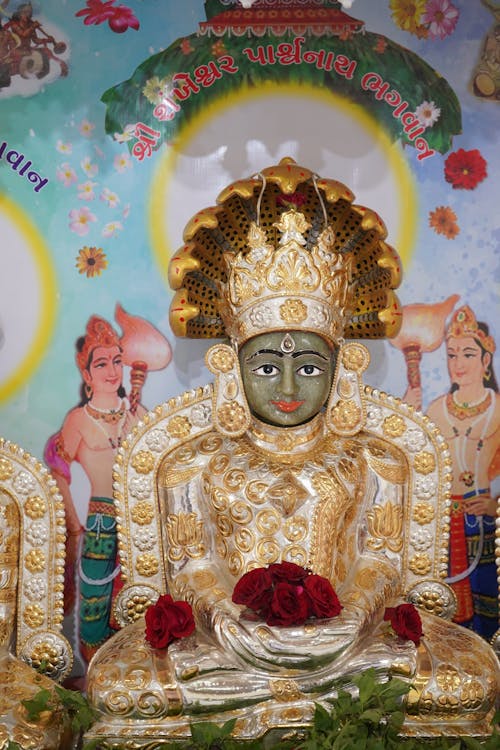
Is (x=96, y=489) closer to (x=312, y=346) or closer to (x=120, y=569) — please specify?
(x=120, y=569)

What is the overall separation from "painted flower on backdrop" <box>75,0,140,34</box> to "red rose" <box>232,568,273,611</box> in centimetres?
316

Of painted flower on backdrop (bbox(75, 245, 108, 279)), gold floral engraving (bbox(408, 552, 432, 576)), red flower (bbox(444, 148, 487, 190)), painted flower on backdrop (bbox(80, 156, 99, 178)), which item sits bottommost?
gold floral engraving (bbox(408, 552, 432, 576))

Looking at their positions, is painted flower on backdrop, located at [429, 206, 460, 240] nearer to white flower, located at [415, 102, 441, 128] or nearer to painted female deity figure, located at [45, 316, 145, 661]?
white flower, located at [415, 102, 441, 128]

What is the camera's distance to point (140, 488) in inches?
208

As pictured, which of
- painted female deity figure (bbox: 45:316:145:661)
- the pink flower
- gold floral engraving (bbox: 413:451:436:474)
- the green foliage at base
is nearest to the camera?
the green foliage at base

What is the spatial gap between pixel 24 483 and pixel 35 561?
1.21 feet

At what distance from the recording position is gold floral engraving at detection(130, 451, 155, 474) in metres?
5.29

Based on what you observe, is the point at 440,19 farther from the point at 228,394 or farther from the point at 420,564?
the point at 420,564

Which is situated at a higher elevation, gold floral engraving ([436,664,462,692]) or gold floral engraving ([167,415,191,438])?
gold floral engraving ([167,415,191,438])

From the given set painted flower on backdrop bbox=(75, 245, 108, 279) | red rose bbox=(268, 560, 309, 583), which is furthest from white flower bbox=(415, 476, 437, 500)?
painted flower on backdrop bbox=(75, 245, 108, 279)

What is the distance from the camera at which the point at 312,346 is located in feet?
17.3

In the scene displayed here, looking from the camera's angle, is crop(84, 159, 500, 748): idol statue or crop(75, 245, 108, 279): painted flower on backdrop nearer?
crop(84, 159, 500, 748): idol statue

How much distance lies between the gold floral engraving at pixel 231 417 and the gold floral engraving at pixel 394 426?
697 millimetres

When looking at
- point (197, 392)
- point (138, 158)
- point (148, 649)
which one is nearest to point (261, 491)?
point (197, 392)
